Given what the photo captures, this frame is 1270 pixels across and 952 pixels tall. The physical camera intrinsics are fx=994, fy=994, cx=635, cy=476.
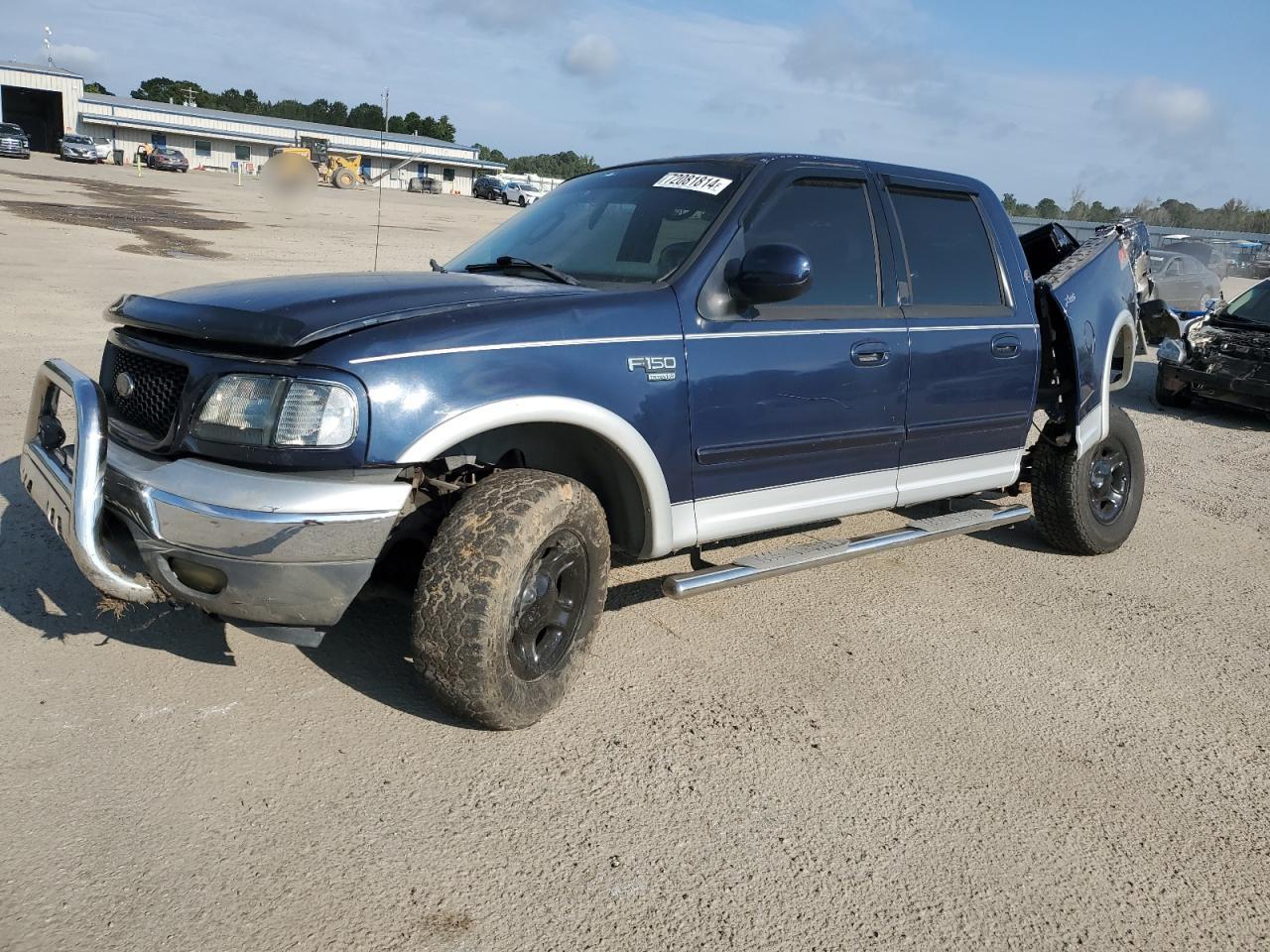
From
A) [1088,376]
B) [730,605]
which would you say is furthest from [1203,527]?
[730,605]

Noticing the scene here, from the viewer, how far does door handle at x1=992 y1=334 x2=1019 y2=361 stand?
4.64 metres

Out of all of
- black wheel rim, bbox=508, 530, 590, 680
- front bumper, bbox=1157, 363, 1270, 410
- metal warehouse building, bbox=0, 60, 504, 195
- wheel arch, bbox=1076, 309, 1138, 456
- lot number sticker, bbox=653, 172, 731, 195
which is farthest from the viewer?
metal warehouse building, bbox=0, 60, 504, 195

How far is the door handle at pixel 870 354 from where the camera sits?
399 cm

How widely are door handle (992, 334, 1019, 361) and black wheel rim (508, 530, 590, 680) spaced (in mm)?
2427

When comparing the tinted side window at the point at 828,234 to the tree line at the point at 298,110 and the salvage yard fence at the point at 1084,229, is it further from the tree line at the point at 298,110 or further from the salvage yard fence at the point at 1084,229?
the tree line at the point at 298,110

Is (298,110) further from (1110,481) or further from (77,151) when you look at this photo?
(1110,481)

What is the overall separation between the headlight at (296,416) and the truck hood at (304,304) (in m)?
0.13

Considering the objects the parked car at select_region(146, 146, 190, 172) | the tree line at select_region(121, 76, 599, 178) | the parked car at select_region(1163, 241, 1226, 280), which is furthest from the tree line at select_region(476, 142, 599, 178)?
the parked car at select_region(1163, 241, 1226, 280)

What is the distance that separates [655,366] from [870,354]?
3.72ft

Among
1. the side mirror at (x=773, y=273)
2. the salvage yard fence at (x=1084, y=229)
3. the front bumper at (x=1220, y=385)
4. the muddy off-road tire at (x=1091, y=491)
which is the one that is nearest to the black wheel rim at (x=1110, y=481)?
the muddy off-road tire at (x=1091, y=491)

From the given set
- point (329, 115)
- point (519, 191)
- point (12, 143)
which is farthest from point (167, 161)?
point (329, 115)

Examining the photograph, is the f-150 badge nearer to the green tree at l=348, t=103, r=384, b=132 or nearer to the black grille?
the black grille

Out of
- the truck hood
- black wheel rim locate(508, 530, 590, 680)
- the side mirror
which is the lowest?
black wheel rim locate(508, 530, 590, 680)

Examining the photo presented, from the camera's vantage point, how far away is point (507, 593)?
2.94 m
